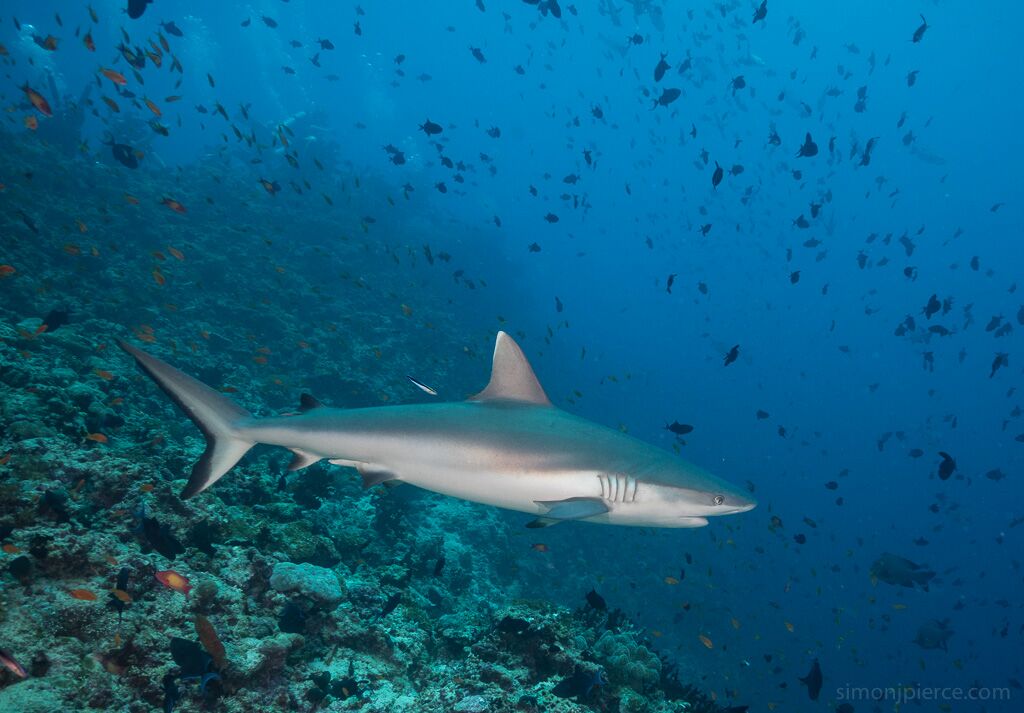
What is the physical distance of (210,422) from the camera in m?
4.19

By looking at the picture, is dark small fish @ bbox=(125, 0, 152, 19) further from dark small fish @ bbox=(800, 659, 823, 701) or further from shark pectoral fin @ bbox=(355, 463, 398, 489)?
dark small fish @ bbox=(800, 659, 823, 701)

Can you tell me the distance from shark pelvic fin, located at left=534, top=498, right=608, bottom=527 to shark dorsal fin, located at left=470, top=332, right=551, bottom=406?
105 cm

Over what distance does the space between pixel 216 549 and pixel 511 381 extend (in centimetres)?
318

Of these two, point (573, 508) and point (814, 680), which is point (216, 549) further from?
point (814, 680)

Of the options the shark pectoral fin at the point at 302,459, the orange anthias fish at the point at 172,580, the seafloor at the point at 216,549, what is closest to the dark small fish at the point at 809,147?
the seafloor at the point at 216,549

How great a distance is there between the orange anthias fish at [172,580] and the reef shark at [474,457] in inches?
23.5

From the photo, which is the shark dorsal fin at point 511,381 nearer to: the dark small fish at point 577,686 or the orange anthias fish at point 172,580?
the dark small fish at point 577,686

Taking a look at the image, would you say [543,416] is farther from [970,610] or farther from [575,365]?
[970,610]

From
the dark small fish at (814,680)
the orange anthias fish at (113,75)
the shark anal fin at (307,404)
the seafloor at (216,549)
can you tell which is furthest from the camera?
the orange anthias fish at (113,75)

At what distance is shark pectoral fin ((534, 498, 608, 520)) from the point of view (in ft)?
12.5

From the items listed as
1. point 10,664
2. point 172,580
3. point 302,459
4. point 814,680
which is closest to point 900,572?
point 814,680

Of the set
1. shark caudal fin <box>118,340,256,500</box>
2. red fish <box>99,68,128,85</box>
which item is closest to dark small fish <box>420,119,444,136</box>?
red fish <box>99,68,128,85</box>

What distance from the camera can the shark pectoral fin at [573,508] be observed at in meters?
3.80

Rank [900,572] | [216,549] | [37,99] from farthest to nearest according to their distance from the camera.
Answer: [900,572], [37,99], [216,549]
